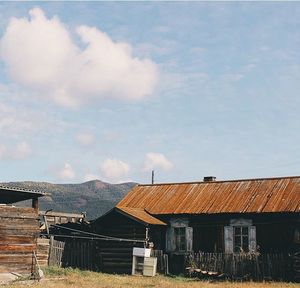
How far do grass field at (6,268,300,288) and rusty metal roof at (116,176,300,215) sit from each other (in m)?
4.32

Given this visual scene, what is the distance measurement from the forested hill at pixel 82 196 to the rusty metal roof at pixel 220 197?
46.7m

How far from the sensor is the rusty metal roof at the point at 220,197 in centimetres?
2416

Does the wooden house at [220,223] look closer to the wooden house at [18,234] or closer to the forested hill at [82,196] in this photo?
the wooden house at [18,234]

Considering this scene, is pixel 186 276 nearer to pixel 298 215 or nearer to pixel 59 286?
pixel 298 215

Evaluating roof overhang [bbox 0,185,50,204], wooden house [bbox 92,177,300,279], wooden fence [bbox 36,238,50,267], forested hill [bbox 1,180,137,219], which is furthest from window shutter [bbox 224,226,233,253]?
forested hill [bbox 1,180,137,219]

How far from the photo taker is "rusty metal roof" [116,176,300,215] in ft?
79.3

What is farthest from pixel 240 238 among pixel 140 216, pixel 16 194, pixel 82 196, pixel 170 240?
pixel 82 196

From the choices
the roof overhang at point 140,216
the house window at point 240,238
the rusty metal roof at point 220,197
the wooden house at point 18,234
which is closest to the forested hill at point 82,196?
the rusty metal roof at point 220,197

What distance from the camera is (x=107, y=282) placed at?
19.5 metres

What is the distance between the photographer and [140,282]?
2016cm

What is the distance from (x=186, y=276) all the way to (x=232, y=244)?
9.48 feet

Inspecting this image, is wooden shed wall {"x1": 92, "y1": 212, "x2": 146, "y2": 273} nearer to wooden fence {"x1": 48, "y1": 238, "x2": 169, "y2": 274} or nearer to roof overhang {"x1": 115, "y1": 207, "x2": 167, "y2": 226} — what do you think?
wooden fence {"x1": 48, "y1": 238, "x2": 169, "y2": 274}

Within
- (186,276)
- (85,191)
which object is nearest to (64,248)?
(186,276)

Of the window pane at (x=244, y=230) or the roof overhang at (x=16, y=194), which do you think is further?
the window pane at (x=244, y=230)
